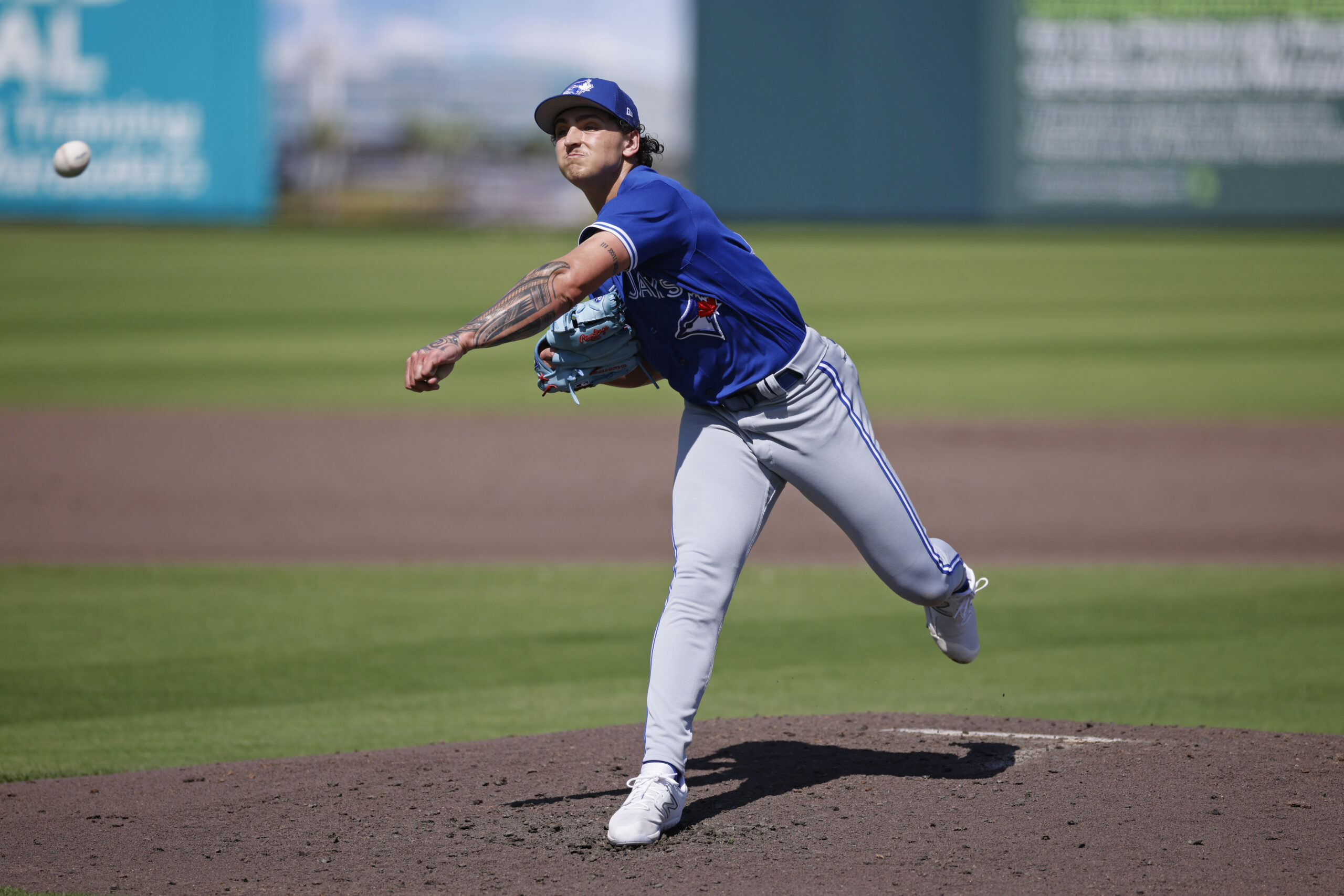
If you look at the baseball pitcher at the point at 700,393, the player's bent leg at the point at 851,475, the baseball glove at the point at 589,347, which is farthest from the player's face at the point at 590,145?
the player's bent leg at the point at 851,475

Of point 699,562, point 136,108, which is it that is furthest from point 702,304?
point 136,108

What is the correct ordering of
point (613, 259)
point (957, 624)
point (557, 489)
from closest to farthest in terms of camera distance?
1. point (613, 259)
2. point (957, 624)
3. point (557, 489)

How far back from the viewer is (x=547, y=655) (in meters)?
6.05

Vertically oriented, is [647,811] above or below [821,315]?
above

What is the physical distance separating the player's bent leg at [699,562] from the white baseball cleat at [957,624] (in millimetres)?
641

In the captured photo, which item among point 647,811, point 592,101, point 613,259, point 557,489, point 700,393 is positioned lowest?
point 557,489

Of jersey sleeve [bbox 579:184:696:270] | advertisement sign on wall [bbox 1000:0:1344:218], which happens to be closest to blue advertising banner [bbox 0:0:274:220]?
advertisement sign on wall [bbox 1000:0:1344:218]

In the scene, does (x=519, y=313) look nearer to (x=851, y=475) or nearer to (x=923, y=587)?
(x=851, y=475)

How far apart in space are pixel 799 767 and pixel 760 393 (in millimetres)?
1226

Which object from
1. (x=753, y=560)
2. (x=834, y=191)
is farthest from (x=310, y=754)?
(x=834, y=191)

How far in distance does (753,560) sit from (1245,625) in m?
2.60

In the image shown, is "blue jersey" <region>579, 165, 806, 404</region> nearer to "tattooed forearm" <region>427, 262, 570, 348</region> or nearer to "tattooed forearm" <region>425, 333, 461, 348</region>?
"tattooed forearm" <region>427, 262, 570, 348</region>

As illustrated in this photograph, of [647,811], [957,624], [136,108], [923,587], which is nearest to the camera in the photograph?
[647,811]

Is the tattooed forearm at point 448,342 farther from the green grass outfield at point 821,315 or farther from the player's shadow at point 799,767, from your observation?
the green grass outfield at point 821,315
